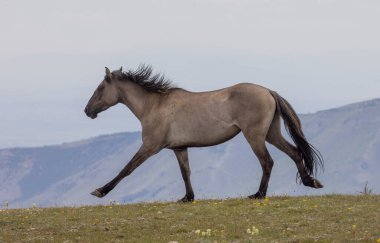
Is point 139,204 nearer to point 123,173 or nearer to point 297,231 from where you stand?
point 123,173

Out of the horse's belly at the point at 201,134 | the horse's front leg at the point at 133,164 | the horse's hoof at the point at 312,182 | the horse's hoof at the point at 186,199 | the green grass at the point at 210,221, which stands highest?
the horse's belly at the point at 201,134

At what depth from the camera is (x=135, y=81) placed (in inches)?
873

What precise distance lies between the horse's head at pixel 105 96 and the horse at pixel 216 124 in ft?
3.13

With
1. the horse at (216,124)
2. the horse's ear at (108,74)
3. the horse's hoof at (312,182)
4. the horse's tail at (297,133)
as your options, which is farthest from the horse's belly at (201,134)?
the horse's ear at (108,74)

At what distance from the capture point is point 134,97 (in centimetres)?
2192

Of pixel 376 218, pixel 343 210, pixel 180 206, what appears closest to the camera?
pixel 376 218

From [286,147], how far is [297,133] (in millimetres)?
435

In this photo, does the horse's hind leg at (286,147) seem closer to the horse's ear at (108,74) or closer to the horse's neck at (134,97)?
the horse's neck at (134,97)

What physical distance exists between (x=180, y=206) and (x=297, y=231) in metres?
4.53

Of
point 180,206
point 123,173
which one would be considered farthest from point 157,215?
point 123,173

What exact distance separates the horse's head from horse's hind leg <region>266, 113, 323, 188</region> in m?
4.29

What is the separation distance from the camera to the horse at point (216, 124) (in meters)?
20.0

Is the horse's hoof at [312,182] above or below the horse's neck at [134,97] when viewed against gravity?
below

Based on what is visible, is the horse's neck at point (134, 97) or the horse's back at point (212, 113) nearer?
the horse's back at point (212, 113)
